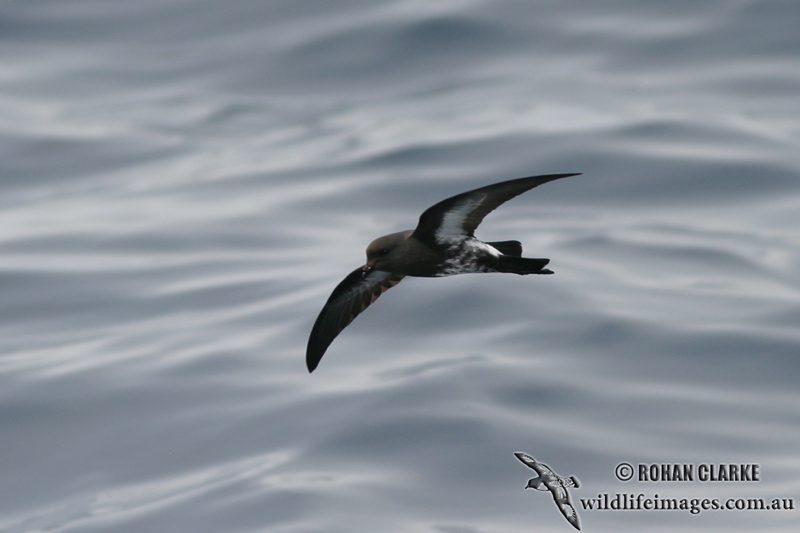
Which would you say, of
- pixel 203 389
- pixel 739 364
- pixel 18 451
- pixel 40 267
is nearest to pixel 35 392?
pixel 18 451

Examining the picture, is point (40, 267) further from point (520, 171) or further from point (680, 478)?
point (680, 478)

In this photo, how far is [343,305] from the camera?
29.8 ft

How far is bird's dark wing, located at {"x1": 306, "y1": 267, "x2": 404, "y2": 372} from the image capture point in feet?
29.2

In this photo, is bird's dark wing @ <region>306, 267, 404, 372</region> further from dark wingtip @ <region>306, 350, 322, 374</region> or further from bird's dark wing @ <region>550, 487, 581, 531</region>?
bird's dark wing @ <region>550, 487, 581, 531</region>

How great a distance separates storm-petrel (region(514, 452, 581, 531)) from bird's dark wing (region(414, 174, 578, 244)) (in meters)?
5.51

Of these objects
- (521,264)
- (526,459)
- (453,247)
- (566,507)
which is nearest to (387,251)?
(453,247)

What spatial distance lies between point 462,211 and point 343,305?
1.97m

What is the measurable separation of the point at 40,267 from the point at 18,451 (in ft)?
17.7

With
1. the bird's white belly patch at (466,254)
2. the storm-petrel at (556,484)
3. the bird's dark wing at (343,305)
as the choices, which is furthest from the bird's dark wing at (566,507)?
the bird's white belly patch at (466,254)

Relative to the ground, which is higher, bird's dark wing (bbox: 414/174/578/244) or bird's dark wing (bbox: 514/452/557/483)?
bird's dark wing (bbox: 414/174/578/244)

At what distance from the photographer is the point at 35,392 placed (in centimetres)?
1603

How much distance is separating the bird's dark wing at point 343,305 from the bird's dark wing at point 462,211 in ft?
3.77

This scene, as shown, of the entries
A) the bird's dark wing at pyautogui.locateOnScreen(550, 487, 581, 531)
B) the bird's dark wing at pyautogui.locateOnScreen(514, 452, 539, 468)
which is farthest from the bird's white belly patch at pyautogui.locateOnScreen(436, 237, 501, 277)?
the bird's dark wing at pyautogui.locateOnScreen(550, 487, 581, 531)

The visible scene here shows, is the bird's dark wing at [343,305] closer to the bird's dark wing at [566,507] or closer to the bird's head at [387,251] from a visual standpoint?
the bird's head at [387,251]
